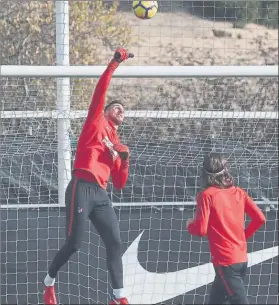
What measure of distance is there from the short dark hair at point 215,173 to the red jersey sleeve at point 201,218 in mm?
119

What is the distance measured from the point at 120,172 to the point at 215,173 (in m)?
0.74

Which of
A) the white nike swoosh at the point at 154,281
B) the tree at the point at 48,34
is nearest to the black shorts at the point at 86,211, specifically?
the white nike swoosh at the point at 154,281

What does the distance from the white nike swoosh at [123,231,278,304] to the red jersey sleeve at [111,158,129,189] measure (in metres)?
1.53

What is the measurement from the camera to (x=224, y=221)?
478 cm

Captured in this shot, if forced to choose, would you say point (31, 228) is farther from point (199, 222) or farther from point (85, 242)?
point (199, 222)

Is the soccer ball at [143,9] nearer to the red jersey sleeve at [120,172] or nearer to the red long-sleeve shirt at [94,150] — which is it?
the red long-sleeve shirt at [94,150]

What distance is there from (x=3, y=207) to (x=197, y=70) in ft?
7.45

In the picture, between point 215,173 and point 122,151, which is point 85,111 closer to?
point 122,151

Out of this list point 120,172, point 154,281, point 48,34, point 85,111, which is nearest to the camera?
point 120,172

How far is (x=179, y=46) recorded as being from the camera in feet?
44.5

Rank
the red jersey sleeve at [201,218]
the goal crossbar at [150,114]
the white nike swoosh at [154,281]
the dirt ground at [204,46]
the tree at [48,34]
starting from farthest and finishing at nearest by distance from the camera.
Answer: the dirt ground at [204,46] < the tree at [48,34] < the white nike swoosh at [154,281] < the goal crossbar at [150,114] < the red jersey sleeve at [201,218]

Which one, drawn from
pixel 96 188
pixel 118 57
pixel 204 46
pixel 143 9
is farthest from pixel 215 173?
pixel 204 46

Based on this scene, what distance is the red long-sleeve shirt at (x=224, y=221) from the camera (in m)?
4.71

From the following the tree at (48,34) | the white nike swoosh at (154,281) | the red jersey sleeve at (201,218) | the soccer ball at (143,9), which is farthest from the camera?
the tree at (48,34)
